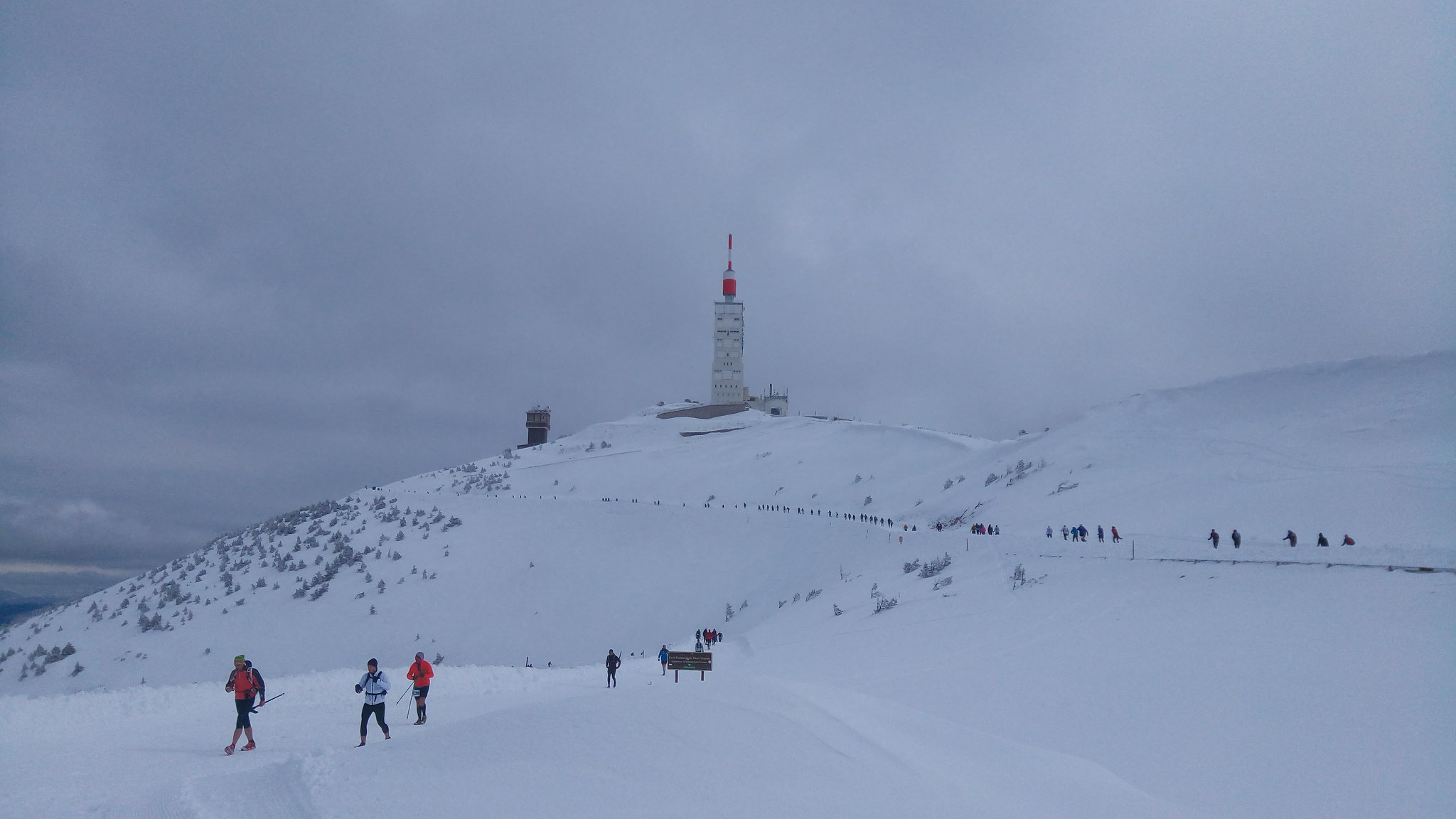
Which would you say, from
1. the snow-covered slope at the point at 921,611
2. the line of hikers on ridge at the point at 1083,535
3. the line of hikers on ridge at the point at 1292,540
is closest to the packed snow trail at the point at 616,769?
the snow-covered slope at the point at 921,611

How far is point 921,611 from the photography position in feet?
72.8

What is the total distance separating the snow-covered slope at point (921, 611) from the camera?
925 cm

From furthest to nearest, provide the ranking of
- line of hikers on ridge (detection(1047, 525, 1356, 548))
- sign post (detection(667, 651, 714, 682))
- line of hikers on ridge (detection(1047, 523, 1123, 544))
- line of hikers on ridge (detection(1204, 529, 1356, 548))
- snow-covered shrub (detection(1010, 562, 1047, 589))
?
line of hikers on ridge (detection(1047, 523, 1123, 544)), snow-covered shrub (detection(1010, 562, 1047, 589)), line of hikers on ridge (detection(1047, 525, 1356, 548)), line of hikers on ridge (detection(1204, 529, 1356, 548)), sign post (detection(667, 651, 714, 682))

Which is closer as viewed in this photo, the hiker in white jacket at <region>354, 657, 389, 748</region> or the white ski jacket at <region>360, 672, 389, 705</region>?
the hiker in white jacket at <region>354, 657, 389, 748</region>

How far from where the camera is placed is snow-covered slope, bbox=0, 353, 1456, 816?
9.25 m

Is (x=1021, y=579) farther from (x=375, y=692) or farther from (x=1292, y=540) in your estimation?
(x=375, y=692)

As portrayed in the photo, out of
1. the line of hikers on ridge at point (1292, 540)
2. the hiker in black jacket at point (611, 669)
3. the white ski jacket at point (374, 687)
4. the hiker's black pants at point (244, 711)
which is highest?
the line of hikers on ridge at point (1292, 540)

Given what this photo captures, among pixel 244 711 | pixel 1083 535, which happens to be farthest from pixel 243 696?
pixel 1083 535

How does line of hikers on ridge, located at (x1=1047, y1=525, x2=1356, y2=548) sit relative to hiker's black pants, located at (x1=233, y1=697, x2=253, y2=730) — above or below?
above

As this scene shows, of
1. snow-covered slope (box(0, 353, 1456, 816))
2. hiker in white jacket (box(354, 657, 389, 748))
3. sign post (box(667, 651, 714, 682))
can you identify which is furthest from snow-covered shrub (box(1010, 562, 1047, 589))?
hiker in white jacket (box(354, 657, 389, 748))

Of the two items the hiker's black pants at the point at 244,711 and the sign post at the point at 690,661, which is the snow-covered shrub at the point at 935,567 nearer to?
the sign post at the point at 690,661

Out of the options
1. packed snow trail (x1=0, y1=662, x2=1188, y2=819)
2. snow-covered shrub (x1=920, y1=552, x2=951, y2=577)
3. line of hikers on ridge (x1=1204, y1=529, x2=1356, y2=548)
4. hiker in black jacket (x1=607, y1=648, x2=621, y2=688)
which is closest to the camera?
packed snow trail (x1=0, y1=662, x2=1188, y2=819)

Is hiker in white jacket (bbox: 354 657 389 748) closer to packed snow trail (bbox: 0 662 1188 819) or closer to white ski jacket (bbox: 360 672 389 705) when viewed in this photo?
white ski jacket (bbox: 360 672 389 705)

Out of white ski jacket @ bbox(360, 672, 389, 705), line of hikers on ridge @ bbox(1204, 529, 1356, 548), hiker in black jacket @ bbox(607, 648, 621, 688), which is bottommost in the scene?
hiker in black jacket @ bbox(607, 648, 621, 688)
